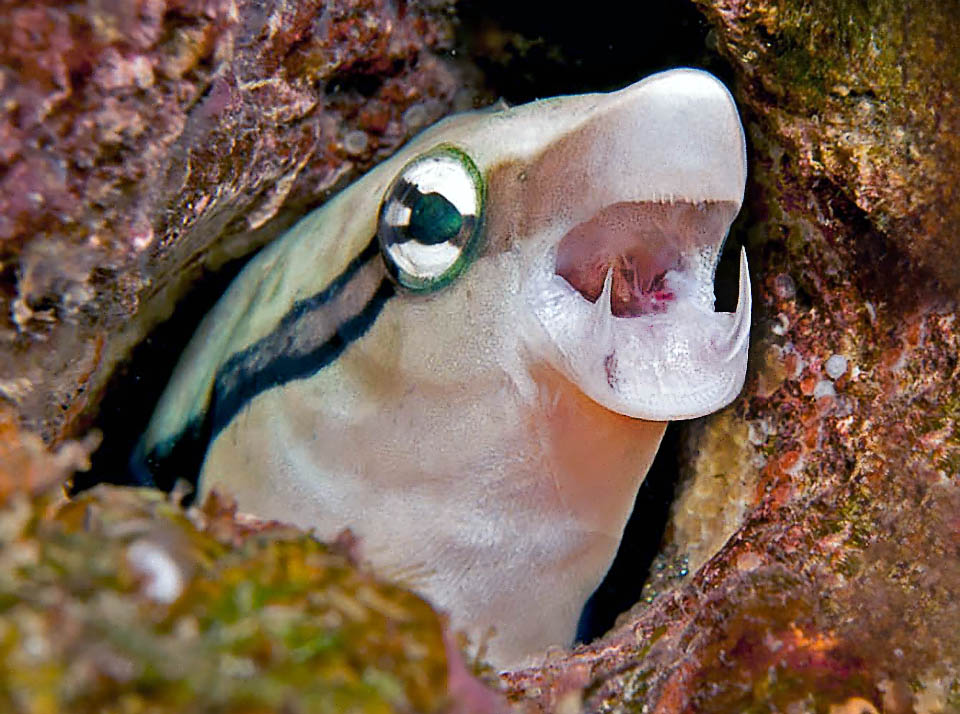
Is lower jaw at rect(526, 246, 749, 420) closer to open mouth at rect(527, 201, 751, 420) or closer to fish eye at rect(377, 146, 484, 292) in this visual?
open mouth at rect(527, 201, 751, 420)

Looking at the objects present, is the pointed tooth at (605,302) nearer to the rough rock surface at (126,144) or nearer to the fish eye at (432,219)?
the fish eye at (432,219)

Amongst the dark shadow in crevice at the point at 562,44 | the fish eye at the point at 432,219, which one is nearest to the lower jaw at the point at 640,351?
the fish eye at the point at 432,219

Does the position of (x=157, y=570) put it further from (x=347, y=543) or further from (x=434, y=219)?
(x=434, y=219)

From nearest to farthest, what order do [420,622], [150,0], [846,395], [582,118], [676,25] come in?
[420,622]
[150,0]
[582,118]
[846,395]
[676,25]

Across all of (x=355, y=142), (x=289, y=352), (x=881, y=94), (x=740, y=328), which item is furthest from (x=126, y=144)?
(x=881, y=94)

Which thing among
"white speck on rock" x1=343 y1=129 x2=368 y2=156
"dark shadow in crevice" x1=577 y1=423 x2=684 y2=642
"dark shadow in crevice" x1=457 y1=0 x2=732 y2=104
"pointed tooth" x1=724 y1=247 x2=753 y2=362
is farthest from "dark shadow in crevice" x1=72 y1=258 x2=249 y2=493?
"pointed tooth" x1=724 y1=247 x2=753 y2=362

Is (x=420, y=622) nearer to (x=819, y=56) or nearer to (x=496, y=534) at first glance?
(x=496, y=534)

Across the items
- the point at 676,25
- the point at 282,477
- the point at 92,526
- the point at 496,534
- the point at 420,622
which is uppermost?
the point at 92,526

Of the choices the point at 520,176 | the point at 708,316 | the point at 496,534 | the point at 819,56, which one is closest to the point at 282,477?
the point at 496,534
